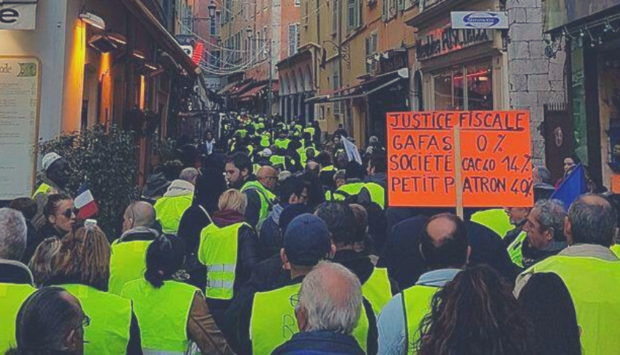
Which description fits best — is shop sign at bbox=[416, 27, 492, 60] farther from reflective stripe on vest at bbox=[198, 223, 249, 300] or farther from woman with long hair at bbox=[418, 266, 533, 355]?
woman with long hair at bbox=[418, 266, 533, 355]

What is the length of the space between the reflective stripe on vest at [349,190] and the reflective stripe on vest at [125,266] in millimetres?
3200

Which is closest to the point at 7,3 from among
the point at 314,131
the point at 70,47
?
the point at 70,47

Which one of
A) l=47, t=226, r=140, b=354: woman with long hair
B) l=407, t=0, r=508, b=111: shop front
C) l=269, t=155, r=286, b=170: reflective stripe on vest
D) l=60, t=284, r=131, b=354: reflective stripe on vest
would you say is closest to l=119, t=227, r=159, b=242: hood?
l=47, t=226, r=140, b=354: woman with long hair

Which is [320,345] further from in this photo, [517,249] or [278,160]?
[278,160]

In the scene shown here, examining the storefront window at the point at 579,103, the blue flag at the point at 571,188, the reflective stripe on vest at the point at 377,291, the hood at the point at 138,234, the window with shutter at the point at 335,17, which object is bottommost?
the reflective stripe on vest at the point at 377,291

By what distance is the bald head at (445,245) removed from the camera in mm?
3484

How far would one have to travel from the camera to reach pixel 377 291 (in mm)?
4133

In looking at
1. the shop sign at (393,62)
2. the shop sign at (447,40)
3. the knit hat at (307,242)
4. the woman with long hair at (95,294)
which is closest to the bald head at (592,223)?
the knit hat at (307,242)

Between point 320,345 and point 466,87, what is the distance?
15.8m

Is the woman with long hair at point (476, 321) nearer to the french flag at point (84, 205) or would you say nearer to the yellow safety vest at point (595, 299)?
the yellow safety vest at point (595, 299)

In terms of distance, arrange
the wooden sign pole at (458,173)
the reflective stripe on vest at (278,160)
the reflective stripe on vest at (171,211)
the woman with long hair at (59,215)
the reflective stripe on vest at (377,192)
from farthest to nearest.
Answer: the reflective stripe on vest at (278,160)
the reflective stripe on vest at (377,192)
the reflective stripe on vest at (171,211)
the woman with long hair at (59,215)
the wooden sign pole at (458,173)

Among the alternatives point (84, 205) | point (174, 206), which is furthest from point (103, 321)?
point (174, 206)

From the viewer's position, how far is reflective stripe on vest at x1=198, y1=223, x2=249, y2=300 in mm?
5609

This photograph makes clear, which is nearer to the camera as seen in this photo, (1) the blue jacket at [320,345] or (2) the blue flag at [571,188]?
(1) the blue jacket at [320,345]
